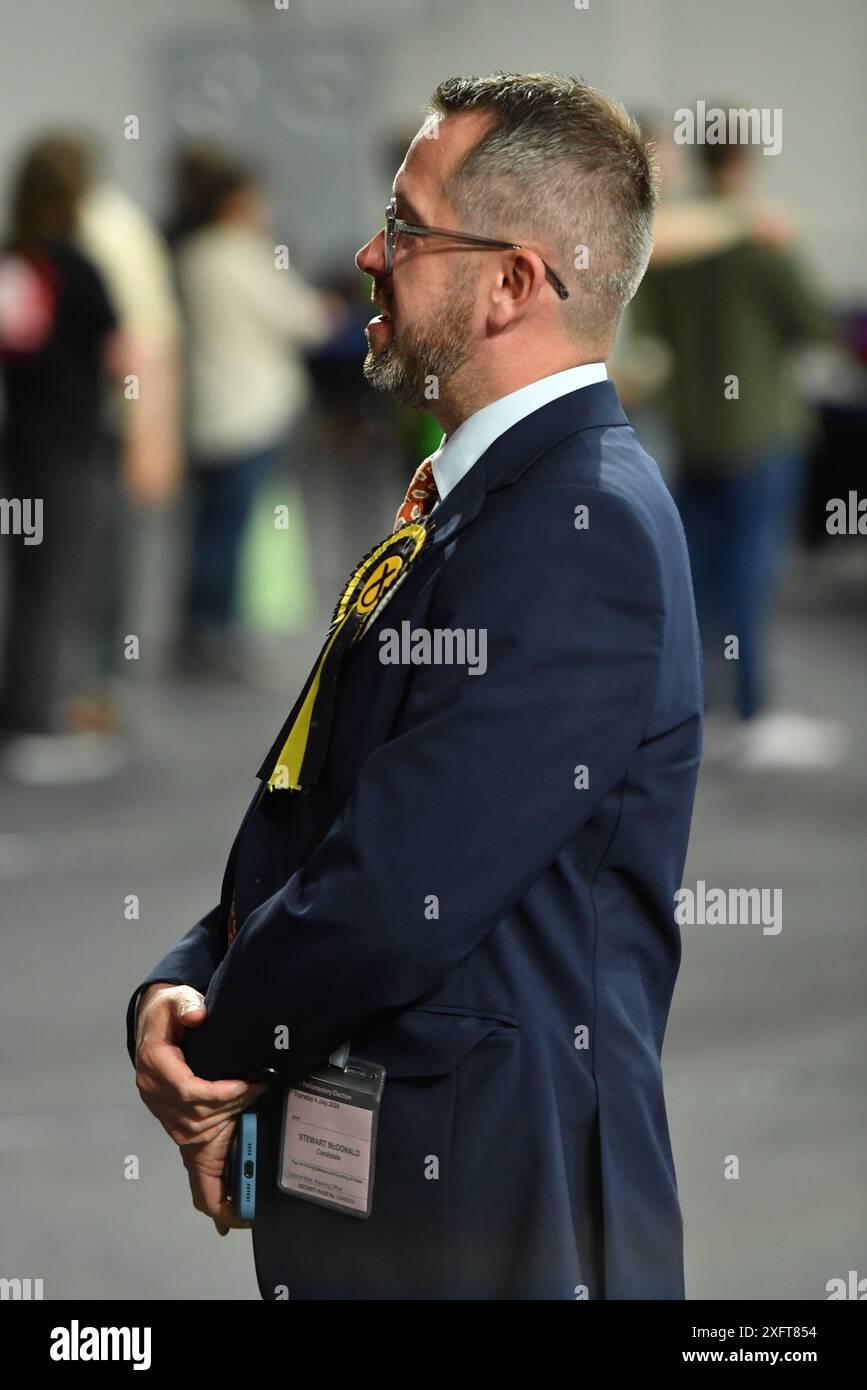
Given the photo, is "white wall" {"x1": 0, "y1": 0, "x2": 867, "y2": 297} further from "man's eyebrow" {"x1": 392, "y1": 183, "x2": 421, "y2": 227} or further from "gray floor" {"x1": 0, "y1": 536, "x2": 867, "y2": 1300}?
"man's eyebrow" {"x1": 392, "y1": 183, "x2": 421, "y2": 227}

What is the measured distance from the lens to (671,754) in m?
1.94

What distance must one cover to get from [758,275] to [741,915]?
259cm

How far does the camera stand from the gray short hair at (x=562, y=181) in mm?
1922

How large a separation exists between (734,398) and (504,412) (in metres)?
5.64

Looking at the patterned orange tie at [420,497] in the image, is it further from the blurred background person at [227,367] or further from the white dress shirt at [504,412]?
the blurred background person at [227,367]

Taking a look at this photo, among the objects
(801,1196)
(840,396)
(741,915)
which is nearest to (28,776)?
(741,915)

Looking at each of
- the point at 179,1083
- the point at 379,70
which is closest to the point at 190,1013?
the point at 179,1083

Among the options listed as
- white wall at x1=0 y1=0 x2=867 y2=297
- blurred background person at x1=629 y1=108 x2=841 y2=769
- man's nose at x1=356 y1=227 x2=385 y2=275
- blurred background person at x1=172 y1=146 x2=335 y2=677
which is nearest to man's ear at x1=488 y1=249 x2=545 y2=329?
man's nose at x1=356 y1=227 x2=385 y2=275

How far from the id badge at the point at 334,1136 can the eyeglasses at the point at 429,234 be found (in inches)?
29.9

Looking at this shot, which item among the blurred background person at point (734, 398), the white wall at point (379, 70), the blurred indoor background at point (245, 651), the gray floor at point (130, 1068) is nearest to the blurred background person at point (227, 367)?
the blurred indoor background at point (245, 651)

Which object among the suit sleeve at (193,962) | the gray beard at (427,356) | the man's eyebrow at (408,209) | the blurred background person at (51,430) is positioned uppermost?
the blurred background person at (51,430)

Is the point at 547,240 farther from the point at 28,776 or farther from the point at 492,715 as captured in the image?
the point at 28,776

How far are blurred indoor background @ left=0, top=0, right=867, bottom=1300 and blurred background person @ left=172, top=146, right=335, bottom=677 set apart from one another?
0.6 inches

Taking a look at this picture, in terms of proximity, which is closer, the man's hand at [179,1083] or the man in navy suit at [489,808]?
the man in navy suit at [489,808]
